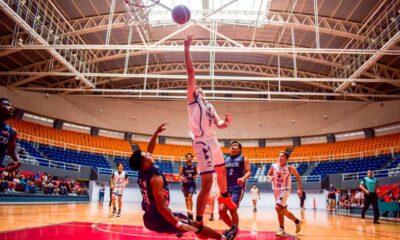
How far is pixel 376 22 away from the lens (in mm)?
19609

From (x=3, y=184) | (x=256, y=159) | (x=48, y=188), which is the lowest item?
(x=48, y=188)

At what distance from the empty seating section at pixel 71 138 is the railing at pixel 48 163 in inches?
125

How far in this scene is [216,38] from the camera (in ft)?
80.8

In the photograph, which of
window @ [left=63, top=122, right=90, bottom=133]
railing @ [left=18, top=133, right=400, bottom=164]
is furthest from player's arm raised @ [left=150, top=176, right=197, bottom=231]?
window @ [left=63, top=122, right=90, bottom=133]

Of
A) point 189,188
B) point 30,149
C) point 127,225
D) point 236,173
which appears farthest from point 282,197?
point 30,149

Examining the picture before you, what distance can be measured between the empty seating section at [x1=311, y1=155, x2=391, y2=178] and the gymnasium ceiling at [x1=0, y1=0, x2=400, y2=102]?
626 cm

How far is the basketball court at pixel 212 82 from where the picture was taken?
18953 millimetres

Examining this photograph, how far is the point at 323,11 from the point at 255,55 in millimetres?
7423

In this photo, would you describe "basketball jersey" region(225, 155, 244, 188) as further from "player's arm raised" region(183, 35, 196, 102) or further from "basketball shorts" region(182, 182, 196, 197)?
"basketball shorts" region(182, 182, 196, 197)

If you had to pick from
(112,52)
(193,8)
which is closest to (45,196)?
(112,52)

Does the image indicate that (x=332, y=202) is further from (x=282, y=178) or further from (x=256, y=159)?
(x=282, y=178)

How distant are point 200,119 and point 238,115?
30.8 meters

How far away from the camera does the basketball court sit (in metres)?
19.0

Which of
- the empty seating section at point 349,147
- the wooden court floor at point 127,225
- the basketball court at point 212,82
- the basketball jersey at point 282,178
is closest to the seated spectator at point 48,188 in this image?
the basketball court at point 212,82
